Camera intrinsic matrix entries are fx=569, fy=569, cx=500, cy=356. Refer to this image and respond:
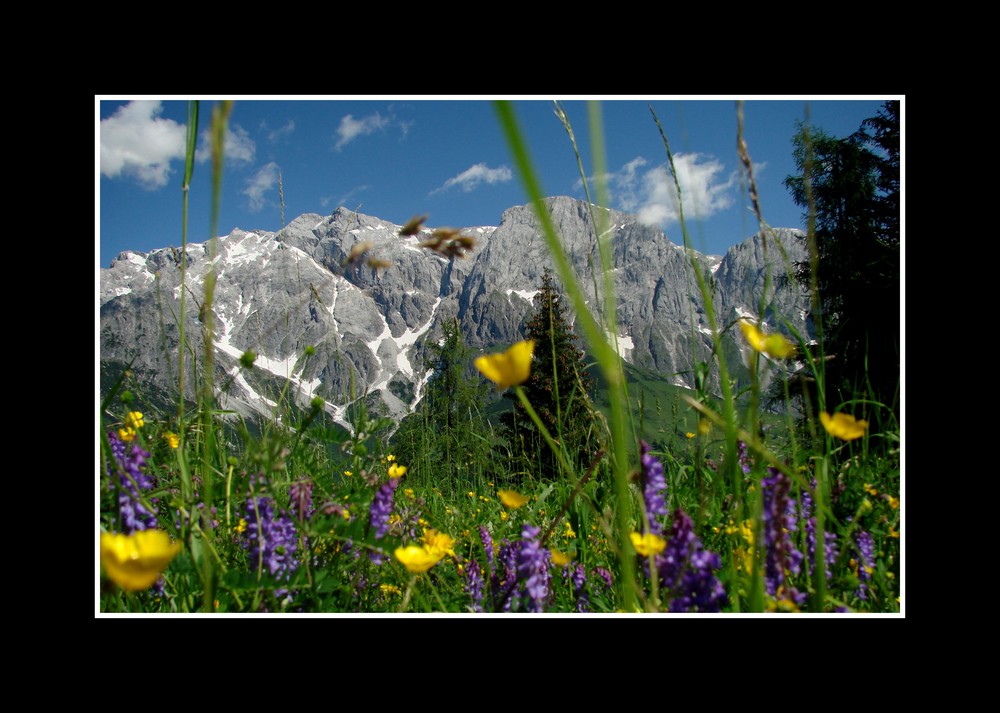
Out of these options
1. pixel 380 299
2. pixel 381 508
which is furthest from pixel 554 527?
pixel 380 299

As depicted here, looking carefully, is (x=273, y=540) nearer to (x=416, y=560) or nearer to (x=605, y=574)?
(x=416, y=560)

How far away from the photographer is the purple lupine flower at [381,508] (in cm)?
133

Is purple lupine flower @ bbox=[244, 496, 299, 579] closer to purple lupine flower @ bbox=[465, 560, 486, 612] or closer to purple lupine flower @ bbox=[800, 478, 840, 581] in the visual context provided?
purple lupine flower @ bbox=[465, 560, 486, 612]

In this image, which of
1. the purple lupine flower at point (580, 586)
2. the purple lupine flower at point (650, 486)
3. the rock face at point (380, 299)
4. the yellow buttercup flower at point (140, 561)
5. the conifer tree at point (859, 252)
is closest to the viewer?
the yellow buttercup flower at point (140, 561)

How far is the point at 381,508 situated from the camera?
4.38 feet

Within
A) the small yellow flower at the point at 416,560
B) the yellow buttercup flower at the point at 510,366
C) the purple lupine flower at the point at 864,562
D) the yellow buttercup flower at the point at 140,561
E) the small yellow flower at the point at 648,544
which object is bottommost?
the purple lupine flower at the point at 864,562

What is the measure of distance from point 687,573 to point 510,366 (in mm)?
466

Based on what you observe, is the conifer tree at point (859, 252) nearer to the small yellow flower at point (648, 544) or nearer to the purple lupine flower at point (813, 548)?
the purple lupine flower at point (813, 548)

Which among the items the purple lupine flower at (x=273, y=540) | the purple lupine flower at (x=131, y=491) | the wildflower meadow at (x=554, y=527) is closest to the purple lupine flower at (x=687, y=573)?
the wildflower meadow at (x=554, y=527)

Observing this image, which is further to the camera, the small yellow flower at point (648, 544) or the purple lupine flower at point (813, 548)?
the purple lupine flower at point (813, 548)

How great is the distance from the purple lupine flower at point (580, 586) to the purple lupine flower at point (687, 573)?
0.40 meters

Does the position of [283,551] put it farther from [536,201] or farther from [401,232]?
[536,201]

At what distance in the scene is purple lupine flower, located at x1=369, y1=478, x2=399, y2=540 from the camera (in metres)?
1.33
